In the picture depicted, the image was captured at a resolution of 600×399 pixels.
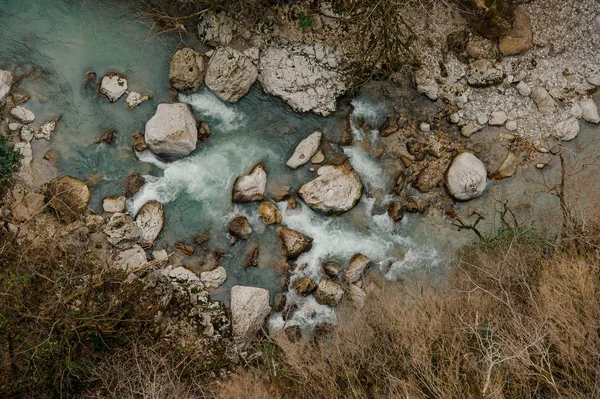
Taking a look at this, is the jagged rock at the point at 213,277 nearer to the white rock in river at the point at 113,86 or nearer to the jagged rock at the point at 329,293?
the jagged rock at the point at 329,293

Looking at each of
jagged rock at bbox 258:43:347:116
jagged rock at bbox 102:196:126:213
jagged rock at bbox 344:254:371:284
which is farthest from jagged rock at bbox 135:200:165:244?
jagged rock at bbox 344:254:371:284

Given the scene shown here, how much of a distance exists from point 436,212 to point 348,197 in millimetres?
1459

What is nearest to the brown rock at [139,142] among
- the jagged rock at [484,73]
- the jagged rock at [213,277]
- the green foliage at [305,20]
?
the jagged rock at [213,277]

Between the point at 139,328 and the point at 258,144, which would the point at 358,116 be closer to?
the point at 258,144

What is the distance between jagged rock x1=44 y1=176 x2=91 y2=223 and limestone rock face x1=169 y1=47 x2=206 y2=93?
7.22 ft

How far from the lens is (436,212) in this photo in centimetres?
796

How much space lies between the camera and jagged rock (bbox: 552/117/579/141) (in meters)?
7.79

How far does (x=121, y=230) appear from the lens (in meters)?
7.52

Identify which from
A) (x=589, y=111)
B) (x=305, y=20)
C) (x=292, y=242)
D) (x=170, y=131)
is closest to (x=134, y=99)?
(x=170, y=131)

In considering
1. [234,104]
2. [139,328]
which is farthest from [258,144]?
[139,328]

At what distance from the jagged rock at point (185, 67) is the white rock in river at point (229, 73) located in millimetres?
169

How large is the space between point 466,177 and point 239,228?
3673mm

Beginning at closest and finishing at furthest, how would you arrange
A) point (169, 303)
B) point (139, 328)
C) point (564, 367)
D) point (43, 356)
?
point (564, 367)
point (43, 356)
point (139, 328)
point (169, 303)

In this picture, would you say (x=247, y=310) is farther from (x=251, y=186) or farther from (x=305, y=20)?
(x=305, y=20)
